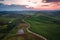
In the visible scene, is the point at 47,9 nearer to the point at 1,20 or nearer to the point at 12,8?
the point at 12,8

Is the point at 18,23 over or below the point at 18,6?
below

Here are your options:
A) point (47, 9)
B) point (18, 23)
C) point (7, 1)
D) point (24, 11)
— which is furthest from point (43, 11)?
point (7, 1)

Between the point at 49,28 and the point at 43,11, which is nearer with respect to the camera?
the point at 49,28

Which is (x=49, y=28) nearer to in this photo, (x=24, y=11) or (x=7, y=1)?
(x=24, y=11)

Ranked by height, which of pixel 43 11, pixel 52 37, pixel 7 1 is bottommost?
pixel 52 37

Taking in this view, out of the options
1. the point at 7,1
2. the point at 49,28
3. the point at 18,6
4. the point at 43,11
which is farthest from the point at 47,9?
the point at 7,1

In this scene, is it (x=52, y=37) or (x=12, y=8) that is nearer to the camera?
(x=52, y=37)
